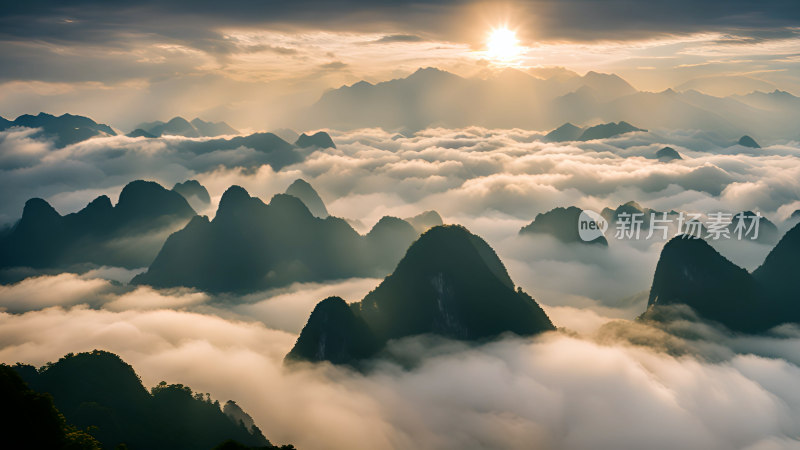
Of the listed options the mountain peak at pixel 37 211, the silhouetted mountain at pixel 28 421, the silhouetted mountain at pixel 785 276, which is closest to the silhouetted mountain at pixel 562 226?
the silhouetted mountain at pixel 785 276

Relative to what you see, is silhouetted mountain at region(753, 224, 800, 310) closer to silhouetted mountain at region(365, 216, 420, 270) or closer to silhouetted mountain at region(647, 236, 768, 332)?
silhouetted mountain at region(647, 236, 768, 332)

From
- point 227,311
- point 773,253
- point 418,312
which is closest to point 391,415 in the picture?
point 418,312

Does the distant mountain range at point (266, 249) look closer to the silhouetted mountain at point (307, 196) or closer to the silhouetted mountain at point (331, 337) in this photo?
the silhouetted mountain at point (307, 196)

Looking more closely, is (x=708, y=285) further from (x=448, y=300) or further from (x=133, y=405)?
(x=133, y=405)

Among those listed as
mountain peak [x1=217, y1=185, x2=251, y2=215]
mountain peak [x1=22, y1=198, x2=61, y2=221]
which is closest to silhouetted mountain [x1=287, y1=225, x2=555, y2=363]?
mountain peak [x1=217, y1=185, x2=251, y2=215]

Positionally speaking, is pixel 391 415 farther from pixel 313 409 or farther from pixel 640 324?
pixel 640 324

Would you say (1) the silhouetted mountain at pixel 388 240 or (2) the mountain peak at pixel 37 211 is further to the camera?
(2) the mountain peak at pixel 37 211
